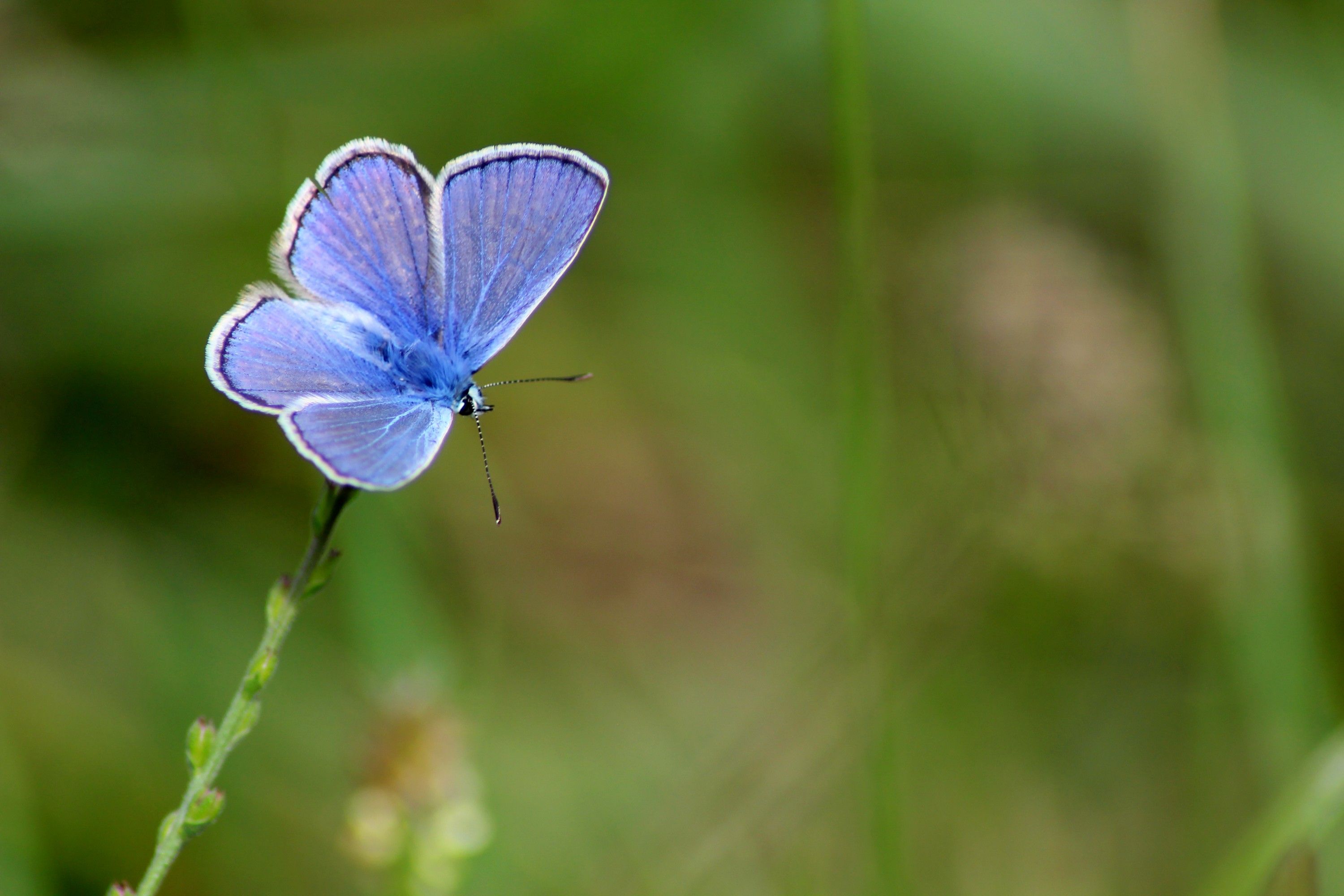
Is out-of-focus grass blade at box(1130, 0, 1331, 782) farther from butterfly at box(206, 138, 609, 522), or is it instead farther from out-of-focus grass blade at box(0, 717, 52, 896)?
out-of-focus grass blade at box(0, 717, 52, 896)

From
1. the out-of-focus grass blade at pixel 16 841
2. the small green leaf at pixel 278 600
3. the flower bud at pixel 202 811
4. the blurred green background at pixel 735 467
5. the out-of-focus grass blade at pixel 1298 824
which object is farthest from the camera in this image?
the blurred green background at pixel 735 467

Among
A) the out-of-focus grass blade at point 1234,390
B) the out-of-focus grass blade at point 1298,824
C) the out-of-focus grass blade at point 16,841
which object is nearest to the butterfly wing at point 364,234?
the out-of-focus grass blade at point 16,841

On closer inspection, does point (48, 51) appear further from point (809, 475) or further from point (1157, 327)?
point (1157, 327)

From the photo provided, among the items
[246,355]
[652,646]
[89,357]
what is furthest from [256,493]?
[246,355]

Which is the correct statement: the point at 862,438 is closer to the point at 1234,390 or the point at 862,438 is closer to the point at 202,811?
the point at 202,811

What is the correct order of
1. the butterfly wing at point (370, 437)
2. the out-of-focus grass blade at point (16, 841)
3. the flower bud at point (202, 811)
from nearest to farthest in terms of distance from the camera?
the flower bud at point (202, 811) → the butterfly wing at point (370, 437) → the out-of-focus grass blade at point (16, 841)

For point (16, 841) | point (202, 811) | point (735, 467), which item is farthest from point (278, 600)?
point (735, 467)

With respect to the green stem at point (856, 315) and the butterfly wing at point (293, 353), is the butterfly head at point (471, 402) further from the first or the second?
the green stem at point (856, 315)
